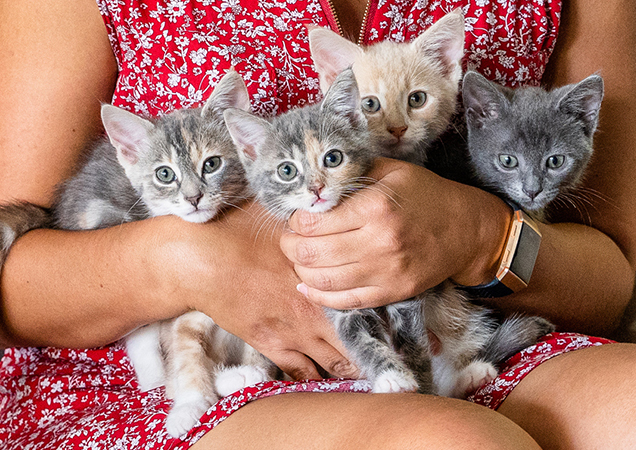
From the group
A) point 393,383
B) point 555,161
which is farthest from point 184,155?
point 555,161

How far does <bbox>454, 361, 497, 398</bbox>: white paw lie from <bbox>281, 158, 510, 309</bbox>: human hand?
0.23m

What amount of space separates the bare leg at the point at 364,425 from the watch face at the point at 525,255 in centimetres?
49

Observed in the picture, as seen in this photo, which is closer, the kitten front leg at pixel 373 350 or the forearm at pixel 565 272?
the kitten front leg at pixel 373 350

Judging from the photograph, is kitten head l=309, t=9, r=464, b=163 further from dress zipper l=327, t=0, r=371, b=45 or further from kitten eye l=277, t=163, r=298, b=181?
kitten eye l=277, t=163, r=298, b=181

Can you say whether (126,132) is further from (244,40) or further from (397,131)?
(397,131)

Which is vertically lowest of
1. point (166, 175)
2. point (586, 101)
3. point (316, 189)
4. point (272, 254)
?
point (272, 254)

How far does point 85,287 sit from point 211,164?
0.44m

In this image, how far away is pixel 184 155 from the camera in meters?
1.38

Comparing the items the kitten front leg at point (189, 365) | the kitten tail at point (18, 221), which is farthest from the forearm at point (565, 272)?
the kitten tail at point (18, 221)

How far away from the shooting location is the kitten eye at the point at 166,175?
54.8 inches

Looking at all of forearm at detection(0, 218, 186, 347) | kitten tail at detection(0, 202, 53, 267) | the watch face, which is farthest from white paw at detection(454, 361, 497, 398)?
kitten tail at detection(0, 202, 53, 267)

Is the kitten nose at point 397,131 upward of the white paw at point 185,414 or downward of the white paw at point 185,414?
upward

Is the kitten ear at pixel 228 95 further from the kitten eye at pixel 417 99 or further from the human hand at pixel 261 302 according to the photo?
the kitten eye at pixel 417 99

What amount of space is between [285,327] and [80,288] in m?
0.52
